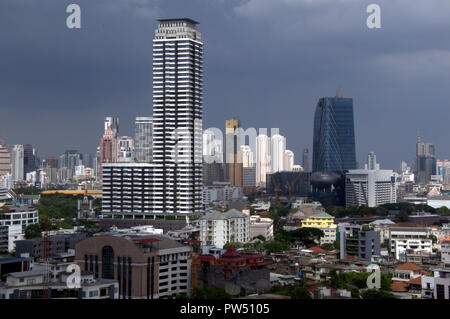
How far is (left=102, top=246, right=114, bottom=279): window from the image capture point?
1227 cm

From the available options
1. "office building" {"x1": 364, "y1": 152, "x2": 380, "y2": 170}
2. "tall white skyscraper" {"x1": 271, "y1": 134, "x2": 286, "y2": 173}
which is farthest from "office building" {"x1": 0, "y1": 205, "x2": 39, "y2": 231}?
"office building" {"x1": 364, "y1": 152, "x2": 380, "y2": 170}

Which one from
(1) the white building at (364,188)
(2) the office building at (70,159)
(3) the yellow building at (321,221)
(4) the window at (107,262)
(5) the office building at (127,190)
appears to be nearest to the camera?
(4) the window at (107,262)

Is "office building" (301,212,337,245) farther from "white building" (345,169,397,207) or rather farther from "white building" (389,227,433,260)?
"white building" (345,169,397,207)

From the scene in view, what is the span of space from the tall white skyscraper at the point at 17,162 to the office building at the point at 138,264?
37.1m

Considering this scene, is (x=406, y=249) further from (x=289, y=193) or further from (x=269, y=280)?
(x=289, y=193)

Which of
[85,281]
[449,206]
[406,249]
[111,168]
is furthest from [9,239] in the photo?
[449,206]

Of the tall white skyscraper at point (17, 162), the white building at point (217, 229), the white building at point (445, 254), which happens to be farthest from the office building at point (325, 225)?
the tall white skyscraper at point (17, 162)

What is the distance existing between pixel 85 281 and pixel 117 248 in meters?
1.37

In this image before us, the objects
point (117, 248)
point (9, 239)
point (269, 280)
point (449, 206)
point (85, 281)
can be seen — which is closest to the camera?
point (85, 281)

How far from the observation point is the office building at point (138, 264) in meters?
12.1

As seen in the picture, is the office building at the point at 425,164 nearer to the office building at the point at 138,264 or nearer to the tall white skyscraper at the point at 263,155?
the tall white skyscraper at the point at 263,155

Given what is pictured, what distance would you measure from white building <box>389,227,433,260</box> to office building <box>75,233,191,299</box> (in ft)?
27.5

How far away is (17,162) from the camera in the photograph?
49344mm

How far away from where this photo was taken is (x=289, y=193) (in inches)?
1860
